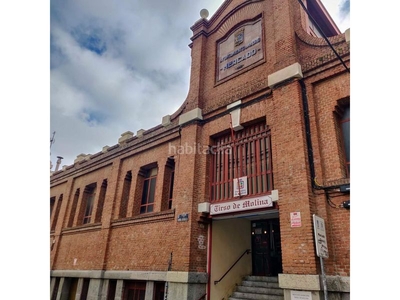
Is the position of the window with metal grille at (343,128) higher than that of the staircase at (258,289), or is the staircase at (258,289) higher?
the window with metal grille at (343,128)

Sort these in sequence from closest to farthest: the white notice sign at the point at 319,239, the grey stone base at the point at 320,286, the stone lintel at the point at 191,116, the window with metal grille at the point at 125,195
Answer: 1. the white notice sign at the point at 319,239
2. the grey stone base at the point at 320,286
3. the stone lintel at the point at 191,116
4. the window with metal grille at the point at 125,195

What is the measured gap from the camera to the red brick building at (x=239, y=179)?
297 inches

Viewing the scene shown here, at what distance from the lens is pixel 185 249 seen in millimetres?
9633

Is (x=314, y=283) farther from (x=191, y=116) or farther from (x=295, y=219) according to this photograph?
(x=191, y=116)

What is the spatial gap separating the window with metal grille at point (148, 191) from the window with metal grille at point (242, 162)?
3.85m

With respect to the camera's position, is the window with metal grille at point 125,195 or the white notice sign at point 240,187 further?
the window with metal grille at point 125,195

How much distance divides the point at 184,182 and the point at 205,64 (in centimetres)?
536

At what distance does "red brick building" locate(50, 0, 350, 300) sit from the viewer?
753 cm

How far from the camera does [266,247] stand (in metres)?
10.7

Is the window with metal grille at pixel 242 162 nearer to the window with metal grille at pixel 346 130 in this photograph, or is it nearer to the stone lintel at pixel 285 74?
the stone lintel at pixel 285 74

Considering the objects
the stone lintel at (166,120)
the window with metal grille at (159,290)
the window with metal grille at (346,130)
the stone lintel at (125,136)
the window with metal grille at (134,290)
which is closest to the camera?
the window with metal grille at (346,130)

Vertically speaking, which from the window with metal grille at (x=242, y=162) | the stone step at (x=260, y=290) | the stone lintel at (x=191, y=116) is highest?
the stone lintel at (x=191, y=116)

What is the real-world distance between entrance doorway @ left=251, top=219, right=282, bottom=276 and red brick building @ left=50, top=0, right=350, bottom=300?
4cm

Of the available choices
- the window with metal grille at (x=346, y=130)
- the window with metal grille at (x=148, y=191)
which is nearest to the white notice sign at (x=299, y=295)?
the window with metal grille at (x=346, y=130)
